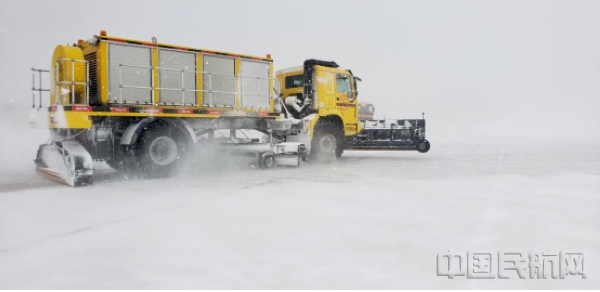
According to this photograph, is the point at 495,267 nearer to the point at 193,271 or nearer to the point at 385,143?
the point at 193,271

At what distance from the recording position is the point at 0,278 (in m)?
3.90

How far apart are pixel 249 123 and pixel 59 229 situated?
25.9 ft

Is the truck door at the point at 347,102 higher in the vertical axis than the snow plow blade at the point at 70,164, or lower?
higher

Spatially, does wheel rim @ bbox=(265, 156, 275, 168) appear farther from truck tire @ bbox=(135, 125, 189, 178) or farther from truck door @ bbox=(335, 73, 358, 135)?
truck door @ bbox=(335, 73, 358, 135)

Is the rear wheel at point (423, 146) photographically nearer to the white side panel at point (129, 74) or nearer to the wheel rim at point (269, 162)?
the wheel rim at point (269, 162)

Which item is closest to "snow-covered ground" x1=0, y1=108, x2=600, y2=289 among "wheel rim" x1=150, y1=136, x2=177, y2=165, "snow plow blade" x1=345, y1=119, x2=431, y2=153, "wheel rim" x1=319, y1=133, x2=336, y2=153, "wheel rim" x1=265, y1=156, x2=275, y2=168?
"wheel rim" x1=150, y1=136, x2=177, y2=165

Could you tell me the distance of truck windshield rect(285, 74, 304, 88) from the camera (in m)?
15.0

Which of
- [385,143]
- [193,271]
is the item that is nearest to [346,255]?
[193,271]

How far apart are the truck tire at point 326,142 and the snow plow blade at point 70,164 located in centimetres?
684

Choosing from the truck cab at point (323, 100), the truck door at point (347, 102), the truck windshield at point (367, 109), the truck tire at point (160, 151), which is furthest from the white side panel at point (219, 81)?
the truck windshield at point (367, 109)

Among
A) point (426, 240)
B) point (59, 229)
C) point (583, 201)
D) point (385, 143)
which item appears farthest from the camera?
point (385, 143)

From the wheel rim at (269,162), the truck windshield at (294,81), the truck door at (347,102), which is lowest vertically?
the wheel rim at (269,162)

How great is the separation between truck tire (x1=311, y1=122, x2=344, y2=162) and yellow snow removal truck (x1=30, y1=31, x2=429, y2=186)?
366 mm

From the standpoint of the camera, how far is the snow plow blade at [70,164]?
936 cm
